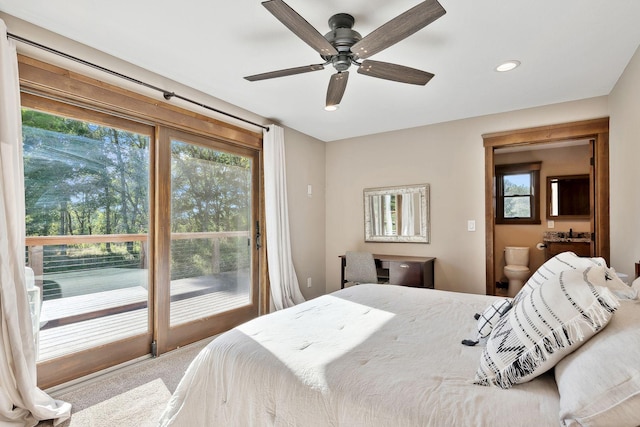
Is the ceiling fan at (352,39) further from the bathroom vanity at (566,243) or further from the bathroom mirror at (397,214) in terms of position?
the bathroom vanity at (566,243)

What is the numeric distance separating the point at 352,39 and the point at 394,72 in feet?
1.21

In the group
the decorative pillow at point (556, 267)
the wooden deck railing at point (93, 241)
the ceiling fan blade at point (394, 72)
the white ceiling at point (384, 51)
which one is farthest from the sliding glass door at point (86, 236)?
the decorative pillow at point (556, 267)

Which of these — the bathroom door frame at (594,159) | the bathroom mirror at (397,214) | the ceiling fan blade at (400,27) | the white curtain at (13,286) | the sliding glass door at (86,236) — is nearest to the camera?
the ceiling fan blade at (400,27)

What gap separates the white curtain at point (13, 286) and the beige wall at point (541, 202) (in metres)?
5.60

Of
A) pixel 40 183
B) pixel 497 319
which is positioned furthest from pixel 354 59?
pixel 40 183

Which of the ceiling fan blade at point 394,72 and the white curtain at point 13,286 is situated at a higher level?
the ceiling fan blade at point 394,72

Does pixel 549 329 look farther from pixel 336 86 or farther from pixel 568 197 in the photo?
pixel 568 197

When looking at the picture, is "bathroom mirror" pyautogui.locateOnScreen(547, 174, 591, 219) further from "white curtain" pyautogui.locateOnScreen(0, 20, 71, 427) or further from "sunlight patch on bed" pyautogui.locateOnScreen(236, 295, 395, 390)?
"white curtain" pyautogui.locateOnScreen(0, 20, 71, 427)

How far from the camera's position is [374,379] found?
3.81 ft

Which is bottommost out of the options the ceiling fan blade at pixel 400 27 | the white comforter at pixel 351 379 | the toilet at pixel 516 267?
the toilet at pixel 516 267

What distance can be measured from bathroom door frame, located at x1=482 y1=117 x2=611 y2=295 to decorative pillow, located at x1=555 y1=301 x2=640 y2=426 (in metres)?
2.84

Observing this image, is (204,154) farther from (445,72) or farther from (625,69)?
(625,69)

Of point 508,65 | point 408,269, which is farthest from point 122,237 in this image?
point 508,65

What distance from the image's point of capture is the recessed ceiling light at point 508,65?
2629 mm
